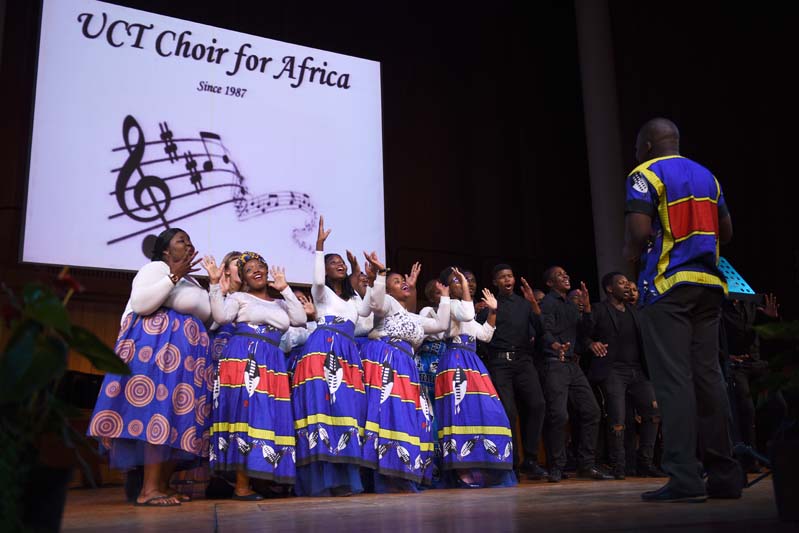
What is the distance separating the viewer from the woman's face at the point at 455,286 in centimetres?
495

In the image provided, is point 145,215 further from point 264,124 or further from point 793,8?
point 793,8

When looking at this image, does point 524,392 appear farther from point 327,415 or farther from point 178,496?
point 178,496

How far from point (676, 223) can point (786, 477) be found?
3.68 ft

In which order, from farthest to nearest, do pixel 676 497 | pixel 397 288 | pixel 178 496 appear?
1. pixel 397 288
2. pixel 178 496
3. pixel 676 497

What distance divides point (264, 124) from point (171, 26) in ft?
3.24

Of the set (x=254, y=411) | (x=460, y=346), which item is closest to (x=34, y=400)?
(x=254, y=411)

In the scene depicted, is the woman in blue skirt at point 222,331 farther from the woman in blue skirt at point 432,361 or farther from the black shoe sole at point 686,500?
the black shoe sole at point 686,500

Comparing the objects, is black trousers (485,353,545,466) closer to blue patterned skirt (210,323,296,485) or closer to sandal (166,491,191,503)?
blue patterned skirt (210,323,296,485)

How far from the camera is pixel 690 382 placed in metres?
2.56

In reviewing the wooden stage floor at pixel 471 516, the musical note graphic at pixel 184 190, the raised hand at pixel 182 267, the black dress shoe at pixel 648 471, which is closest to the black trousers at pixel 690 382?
the wooden stage floor at pixel 471 516

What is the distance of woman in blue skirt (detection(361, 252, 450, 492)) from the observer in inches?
164

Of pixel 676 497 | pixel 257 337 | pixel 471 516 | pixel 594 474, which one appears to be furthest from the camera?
pixel 594 474

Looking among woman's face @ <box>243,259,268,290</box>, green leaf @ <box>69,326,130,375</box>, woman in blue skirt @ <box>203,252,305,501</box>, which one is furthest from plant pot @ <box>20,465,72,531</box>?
woman's face @ <box>243,259,268,290</box>

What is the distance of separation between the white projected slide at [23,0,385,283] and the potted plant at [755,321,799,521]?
426 centimetres
